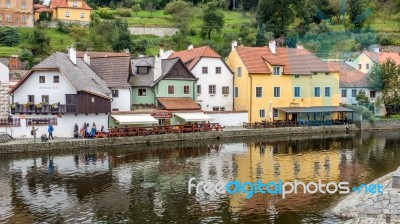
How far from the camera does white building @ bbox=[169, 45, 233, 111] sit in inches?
2267

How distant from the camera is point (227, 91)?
59281mm

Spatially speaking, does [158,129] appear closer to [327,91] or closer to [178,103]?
[178,103]

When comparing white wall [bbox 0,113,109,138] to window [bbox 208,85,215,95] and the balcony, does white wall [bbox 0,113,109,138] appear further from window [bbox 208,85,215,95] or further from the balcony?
window [bbox 208,85,215,95]

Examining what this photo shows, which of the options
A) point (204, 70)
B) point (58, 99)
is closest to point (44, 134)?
point (58, 99)

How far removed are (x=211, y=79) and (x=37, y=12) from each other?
53.0 m

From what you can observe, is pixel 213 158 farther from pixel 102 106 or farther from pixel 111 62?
pixel 111 62

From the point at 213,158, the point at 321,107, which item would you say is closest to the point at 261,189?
the point at 213,158

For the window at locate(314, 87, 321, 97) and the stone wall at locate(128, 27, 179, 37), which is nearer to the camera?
the window at locate(314, 87, 321, 97)

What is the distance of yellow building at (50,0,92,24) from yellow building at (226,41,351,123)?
44177 mm

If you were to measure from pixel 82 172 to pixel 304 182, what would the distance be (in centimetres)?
1356

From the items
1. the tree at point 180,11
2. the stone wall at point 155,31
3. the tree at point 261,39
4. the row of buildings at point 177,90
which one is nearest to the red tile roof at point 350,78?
the row of buildings at point 177,90

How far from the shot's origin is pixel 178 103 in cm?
5381

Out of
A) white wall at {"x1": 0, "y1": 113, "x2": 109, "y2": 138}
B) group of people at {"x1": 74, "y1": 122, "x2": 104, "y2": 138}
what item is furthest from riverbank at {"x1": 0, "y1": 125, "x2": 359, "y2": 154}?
white wall at {"x1": 0, "y1": 113, "x2": 109, "y2": 138}

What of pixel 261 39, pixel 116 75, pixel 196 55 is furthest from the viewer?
pixel 261 39
